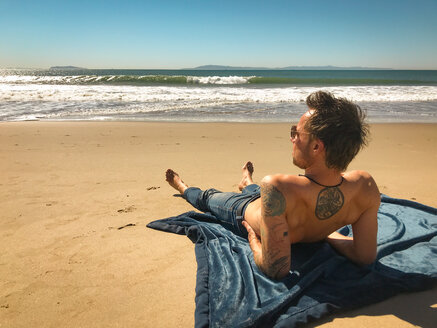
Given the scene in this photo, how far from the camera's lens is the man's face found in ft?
7.59

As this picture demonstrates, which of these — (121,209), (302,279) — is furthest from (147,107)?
(302,279)

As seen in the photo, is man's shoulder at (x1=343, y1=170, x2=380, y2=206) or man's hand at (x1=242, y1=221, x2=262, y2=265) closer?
man's shoulder at (x1=343, y1=170, x2=380, y2=206)

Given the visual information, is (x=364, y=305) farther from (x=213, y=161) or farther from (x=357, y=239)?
(x=213, y=161)

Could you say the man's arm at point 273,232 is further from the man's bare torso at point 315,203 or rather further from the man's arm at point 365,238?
the man's arm at point 365,238

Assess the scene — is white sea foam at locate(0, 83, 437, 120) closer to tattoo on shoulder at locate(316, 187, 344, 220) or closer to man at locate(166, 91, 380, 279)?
man at locate(166, 91, 380, 279)

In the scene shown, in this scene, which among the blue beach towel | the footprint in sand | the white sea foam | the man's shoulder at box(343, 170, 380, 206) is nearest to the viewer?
the blue beach towel

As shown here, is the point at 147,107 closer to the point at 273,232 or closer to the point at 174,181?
the point at 174,181

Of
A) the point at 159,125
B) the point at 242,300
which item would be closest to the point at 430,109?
the point at 159,125

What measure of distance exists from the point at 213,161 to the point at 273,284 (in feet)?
13.3

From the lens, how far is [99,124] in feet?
32.6

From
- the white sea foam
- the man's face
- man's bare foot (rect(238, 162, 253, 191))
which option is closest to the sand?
man's bare foot (rect(238, 162, 253, 191))

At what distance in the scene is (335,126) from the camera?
221 centimetres

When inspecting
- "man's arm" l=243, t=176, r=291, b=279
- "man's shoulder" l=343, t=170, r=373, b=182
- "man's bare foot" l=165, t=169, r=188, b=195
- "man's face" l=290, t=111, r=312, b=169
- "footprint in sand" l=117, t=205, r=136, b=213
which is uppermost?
"man's face" l=290, t=111, r=312, b=169

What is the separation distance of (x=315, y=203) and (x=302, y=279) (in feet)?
1.89
